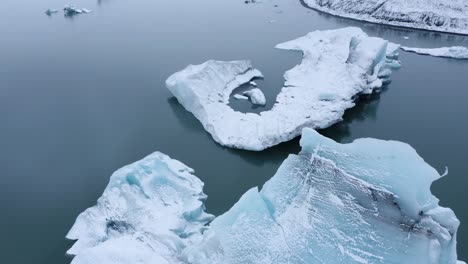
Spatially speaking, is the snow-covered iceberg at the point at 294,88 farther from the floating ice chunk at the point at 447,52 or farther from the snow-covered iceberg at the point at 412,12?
the snow-covered iceberg at the point at 412,12

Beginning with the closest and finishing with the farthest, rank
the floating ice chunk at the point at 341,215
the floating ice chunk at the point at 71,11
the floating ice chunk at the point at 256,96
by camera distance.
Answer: the floating ice chunk at the point at 341,215
the floating ice chunk at the point at 256,96
the floating ice chunk at the point at 71,11

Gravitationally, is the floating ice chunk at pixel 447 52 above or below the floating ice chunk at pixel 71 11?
below

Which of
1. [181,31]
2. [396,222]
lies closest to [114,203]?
[396,222]

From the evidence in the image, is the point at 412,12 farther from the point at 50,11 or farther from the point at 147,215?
the point at 50,11

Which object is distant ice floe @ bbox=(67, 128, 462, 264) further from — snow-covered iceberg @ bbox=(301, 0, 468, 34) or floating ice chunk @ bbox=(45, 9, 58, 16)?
floating ice chunk @ bbox=(45, 9, 58, 16)

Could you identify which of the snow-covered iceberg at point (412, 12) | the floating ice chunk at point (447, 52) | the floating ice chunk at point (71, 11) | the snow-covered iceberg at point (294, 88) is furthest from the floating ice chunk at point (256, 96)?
the floating ice chunk at point (71, 11)

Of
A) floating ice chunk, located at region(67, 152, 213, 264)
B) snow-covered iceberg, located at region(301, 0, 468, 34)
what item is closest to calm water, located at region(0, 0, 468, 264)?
floating ice chunk, located at region(67, 152, 213, 264)
